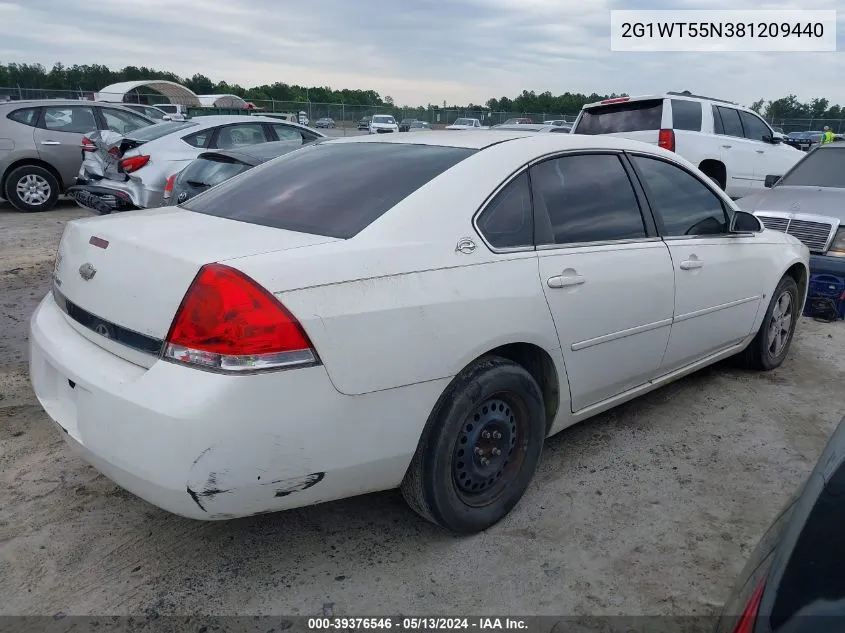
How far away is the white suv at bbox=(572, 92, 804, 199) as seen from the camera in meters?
8.98

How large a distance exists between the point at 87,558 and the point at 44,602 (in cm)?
24

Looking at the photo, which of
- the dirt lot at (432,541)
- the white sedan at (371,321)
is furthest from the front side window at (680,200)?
the dirt lot at (432,541)

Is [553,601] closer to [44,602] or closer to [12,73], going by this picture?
[44,602]

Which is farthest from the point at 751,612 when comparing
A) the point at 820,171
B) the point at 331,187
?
the point at 820,171

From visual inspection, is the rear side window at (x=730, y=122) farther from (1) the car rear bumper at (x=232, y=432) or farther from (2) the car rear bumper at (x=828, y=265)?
(1) the car rear bumper at (x=232, y=432)

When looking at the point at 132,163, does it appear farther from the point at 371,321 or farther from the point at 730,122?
the point at 730,122

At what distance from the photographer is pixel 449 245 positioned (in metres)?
2.46

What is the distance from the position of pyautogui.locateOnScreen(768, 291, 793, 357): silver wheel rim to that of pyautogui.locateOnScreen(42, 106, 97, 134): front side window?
1054 centimetres

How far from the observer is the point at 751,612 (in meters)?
1.26

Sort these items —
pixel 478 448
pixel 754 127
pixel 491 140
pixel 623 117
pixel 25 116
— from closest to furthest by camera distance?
1. pixel 478 448
2. pixel 491 140
3. pixel 623 117
4. pixel 754 127
5. pixel 25 116

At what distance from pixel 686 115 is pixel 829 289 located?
4.28 m

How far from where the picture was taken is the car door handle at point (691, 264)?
3469 millimetres

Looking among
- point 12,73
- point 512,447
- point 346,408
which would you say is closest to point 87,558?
point 346,408

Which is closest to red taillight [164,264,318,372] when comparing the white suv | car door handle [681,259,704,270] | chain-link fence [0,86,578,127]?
car door handle [681,259,704,270]
